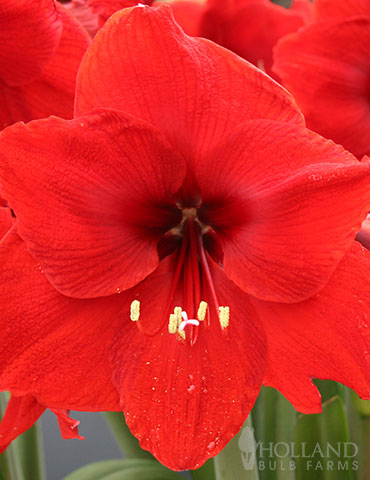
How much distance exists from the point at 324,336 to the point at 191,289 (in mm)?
99

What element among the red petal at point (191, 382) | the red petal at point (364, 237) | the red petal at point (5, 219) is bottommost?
the red petal at point (191, 382)

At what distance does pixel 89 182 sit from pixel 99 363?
13cm

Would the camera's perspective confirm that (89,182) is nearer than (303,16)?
Yes

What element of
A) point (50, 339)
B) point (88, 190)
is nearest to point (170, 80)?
point (88, 190)

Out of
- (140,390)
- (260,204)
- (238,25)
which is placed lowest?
(140,390)

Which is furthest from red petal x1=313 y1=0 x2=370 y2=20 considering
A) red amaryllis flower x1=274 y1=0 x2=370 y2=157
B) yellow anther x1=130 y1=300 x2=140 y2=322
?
yellow anther x1=130 y1=300 x2=140 y2=322

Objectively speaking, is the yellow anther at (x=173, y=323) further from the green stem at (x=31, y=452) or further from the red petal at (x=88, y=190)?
the green stem at (x=31, y=452)

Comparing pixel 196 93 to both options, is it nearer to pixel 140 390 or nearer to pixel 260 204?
pixel 260 204

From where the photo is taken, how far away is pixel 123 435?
0.79 meters

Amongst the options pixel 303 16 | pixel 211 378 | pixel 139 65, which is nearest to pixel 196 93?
pixel 139 65

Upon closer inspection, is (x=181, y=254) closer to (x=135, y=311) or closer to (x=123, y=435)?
(x=135, y=311)

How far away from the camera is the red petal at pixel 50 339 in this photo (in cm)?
42

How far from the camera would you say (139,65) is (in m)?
0.40

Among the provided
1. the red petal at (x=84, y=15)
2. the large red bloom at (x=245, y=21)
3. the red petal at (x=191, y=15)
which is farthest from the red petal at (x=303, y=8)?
the red petal at (x=84, y=15)
